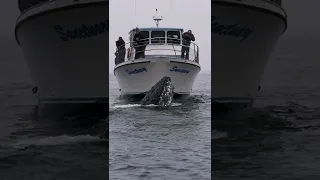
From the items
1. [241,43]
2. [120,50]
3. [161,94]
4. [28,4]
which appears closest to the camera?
[241,43]

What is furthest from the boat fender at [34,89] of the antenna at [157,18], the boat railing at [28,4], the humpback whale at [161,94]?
the antenna at [157,18]

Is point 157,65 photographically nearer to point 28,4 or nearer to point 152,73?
point 152,73

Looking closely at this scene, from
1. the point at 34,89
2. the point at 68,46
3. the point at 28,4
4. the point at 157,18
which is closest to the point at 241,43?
the point at 68,46

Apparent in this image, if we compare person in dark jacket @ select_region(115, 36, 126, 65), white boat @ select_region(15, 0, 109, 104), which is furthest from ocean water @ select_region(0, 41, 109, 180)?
person in dark jacket @ select_region(115, 36, 126, 65)

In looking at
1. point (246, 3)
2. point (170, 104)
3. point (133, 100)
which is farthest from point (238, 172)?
point (133, 100)

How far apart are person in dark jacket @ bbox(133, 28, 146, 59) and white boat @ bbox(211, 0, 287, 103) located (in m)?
9.39

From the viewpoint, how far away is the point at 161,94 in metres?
16.1

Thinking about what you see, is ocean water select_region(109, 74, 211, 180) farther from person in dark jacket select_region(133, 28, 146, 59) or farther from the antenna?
the antenna

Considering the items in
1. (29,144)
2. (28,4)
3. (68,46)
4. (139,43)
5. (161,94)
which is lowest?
(29,144)

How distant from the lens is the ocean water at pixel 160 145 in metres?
6.38

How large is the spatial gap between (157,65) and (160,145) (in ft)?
26.6

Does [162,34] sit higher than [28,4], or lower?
higher

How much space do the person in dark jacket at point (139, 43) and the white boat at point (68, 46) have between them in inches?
329

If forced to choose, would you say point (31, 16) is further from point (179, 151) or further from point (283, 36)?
point (283, 36)
